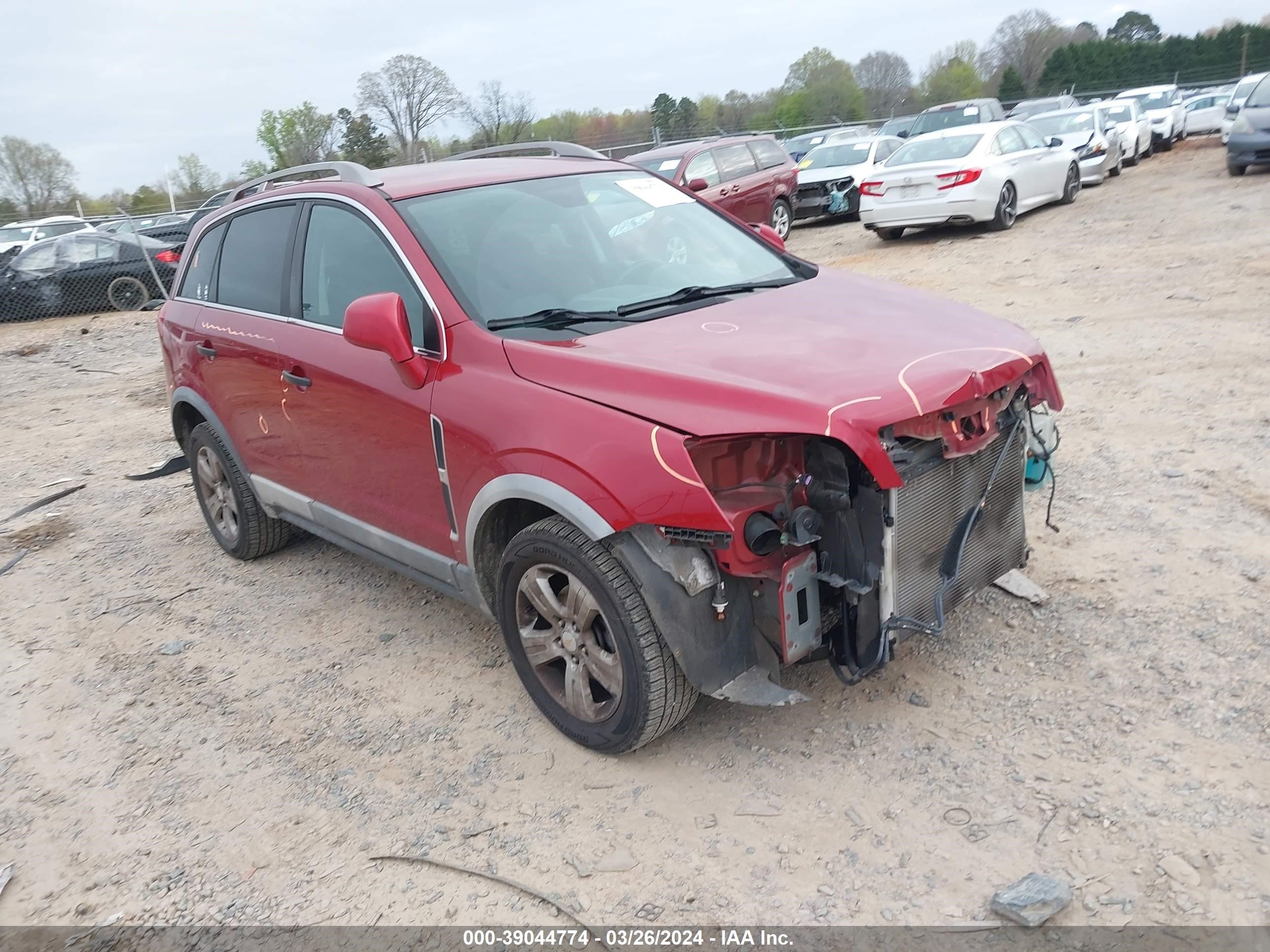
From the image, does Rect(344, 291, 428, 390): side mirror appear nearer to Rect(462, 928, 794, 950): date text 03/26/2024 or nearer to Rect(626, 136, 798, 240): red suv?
Rect(462, 928, 794, 950): date text 03/26/2024

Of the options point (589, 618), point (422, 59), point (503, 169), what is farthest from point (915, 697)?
point (422, 59)

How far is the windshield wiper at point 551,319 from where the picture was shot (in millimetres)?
3615

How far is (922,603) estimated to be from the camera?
3.22 m

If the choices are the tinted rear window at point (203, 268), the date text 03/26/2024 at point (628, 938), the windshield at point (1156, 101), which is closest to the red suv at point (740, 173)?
the tinted rear window at point (203, 268)

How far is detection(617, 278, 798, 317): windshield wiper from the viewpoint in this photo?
149 inches

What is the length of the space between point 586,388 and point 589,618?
0.76 metres

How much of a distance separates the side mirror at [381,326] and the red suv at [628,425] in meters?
0.01

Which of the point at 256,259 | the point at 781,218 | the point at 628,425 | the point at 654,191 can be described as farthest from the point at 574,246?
the point at 781,218

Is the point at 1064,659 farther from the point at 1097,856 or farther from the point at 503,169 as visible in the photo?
the point at 503,169

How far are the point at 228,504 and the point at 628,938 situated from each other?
3863 mm

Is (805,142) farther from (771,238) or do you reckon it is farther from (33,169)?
(33,169)

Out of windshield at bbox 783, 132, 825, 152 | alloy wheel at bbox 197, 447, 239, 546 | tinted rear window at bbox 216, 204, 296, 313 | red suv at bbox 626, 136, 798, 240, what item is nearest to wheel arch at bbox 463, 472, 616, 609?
tinted rear window at bbox 216, 204, 296, 313

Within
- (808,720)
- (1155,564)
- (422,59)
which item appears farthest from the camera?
(422,59)

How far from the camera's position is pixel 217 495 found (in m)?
5.75
